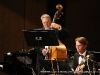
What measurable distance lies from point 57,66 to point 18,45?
11.6 ft

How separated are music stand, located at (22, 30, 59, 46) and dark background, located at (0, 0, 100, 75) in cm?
311

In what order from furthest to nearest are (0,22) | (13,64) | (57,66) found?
(0,22) < (13,64) < (57,66)

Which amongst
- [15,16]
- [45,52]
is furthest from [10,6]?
[45,52]

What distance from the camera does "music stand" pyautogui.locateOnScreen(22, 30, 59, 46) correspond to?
17.7ft

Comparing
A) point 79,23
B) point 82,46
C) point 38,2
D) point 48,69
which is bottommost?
point 48,69

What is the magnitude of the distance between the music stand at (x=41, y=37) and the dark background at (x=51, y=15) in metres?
3.11

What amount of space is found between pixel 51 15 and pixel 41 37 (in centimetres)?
319

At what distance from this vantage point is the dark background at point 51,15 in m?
8.57

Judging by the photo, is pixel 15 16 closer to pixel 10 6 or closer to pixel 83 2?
pixel 10 6

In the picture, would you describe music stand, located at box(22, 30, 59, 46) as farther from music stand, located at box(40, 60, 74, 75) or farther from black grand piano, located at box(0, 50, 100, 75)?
black grand piano, located at box(0, 50, 100, 75)

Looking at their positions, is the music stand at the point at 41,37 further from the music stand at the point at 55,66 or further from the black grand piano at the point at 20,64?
the black grand piano at the point at 20,64

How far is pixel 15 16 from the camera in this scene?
8.61 metres

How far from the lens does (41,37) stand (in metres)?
5.47

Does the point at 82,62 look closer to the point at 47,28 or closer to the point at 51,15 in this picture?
the point at 47,28
